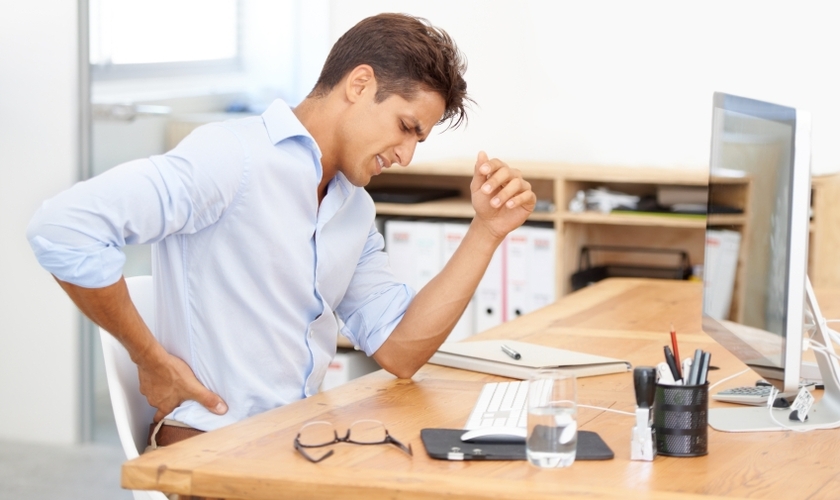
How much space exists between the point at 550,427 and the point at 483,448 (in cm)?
10

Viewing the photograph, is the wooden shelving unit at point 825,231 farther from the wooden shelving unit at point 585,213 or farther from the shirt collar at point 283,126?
the shirt collar at point 283,126

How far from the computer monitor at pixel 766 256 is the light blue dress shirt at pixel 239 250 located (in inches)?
23.4

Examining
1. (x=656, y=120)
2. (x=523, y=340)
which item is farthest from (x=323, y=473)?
(x=656, y=120)

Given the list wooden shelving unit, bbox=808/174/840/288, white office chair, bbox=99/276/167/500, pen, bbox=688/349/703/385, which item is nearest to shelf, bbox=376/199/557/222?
wooden shelving unit, bbox=808/174/840/288

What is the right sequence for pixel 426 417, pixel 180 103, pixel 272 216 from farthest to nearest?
pixel 180 103 → pixel 272 216 → pixel 426 417

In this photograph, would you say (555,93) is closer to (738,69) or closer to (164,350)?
(738,69)

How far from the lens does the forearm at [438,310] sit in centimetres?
172

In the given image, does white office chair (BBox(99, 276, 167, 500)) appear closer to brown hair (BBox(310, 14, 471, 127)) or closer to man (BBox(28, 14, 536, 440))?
man (BBox(28, 14, 536, 440))

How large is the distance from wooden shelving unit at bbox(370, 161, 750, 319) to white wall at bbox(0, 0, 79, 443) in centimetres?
114

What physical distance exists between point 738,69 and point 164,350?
2506mm

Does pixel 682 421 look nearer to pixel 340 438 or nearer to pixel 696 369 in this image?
pixel 696 369

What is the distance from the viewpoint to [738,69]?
3428 mm

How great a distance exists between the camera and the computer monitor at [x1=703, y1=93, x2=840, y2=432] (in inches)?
50.4

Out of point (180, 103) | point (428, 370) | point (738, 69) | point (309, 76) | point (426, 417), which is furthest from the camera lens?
point (309, 76)
